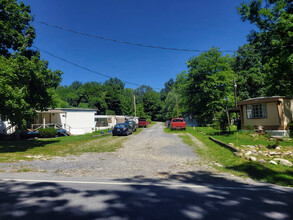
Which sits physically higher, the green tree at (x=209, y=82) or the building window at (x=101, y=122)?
the green tree at (x=209, y=82)

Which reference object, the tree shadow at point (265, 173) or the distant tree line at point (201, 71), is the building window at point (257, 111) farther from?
the tree shadow at point (265, 173)

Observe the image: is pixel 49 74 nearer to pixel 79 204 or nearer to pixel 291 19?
pixel 79 204

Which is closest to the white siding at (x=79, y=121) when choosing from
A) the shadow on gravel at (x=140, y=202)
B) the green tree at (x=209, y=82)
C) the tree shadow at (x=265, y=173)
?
the green tree at (x=209, y=82)

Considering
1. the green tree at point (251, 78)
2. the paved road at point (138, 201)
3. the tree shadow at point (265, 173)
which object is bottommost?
the tree shadow at point (265, 173)

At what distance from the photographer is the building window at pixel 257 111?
1644cm

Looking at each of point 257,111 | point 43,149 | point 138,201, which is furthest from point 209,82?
point 138,201

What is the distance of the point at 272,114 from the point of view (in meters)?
15.7

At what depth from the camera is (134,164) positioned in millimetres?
7426

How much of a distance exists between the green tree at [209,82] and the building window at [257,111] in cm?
1265

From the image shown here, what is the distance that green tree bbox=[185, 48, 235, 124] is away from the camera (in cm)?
3081

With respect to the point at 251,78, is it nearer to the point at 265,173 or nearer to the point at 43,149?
the point at 265,173

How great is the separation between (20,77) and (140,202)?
40.3 ft

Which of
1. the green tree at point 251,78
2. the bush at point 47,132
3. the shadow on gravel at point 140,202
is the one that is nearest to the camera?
the shadow on gravel at point 140,202

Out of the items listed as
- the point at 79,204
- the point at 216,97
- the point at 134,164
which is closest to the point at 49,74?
the point at 134,164
